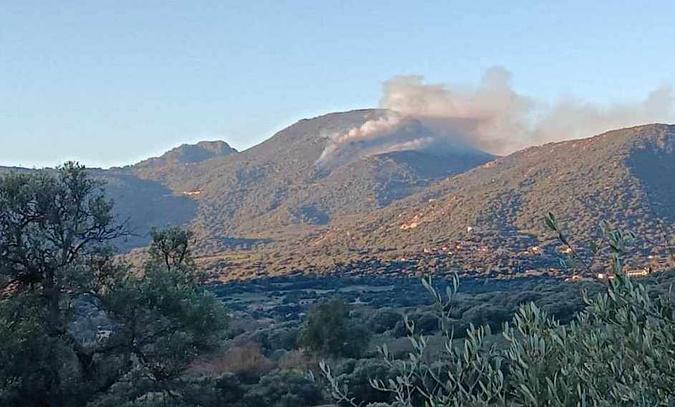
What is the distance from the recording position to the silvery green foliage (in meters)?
3.95

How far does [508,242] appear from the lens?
7312 centimetres

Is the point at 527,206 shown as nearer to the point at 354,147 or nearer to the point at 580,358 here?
the point at 580,358

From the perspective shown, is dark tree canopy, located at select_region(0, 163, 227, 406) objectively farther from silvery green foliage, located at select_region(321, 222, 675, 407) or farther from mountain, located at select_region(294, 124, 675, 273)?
mountain, located at select_region(294, 124, 675, 273)

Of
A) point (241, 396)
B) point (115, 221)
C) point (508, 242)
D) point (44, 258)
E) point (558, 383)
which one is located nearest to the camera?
point (558, 383)

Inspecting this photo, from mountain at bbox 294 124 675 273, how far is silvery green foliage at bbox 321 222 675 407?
5227 cm

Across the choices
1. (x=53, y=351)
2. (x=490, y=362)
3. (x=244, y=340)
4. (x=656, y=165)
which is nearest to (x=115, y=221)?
(x=53, y=351)

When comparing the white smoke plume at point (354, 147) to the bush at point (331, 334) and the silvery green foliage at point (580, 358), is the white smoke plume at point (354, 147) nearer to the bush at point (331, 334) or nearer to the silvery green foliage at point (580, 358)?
the bush at point (331, 334)

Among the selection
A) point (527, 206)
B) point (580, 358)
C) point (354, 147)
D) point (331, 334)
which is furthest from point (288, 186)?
point (580, 358)

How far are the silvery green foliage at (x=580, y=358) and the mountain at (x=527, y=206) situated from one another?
52270 mm

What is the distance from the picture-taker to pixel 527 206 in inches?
3189

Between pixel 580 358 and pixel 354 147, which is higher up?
pixel 354 147

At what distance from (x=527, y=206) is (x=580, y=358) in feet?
259

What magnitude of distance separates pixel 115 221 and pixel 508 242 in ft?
199

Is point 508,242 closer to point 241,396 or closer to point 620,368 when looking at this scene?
point 241,396
